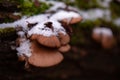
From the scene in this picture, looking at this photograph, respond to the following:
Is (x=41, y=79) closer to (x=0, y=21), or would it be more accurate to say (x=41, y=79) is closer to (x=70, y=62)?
(x=70, y=62)

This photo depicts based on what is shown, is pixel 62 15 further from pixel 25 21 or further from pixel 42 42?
→ pixel 42 42

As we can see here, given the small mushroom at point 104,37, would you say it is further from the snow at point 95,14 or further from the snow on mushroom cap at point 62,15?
the snow on mushroom cap at point 62,15

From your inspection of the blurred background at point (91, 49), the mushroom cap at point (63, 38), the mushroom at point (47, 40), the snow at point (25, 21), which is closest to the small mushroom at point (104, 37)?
the blurred background at point (91, 49)

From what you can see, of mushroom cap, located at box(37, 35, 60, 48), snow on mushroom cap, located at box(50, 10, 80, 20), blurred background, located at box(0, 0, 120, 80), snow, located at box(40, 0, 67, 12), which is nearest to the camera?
mushroom cap, located at box(37, 35, 60, 48)

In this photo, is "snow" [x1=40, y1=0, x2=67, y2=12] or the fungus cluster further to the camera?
"snow" [x1=40, y1=0, x2=67, y2=12]

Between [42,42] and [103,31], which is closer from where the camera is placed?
[42,42]

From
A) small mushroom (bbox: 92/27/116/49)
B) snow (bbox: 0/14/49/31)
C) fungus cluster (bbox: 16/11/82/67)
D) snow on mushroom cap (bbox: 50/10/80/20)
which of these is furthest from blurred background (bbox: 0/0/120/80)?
fungus cluster (bbox: 16/11/82/67)

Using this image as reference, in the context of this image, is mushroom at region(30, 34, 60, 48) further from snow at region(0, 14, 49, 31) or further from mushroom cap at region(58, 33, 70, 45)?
snow at region(0, 14, 49, 31)

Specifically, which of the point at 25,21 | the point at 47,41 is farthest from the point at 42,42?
the point at 25,21
